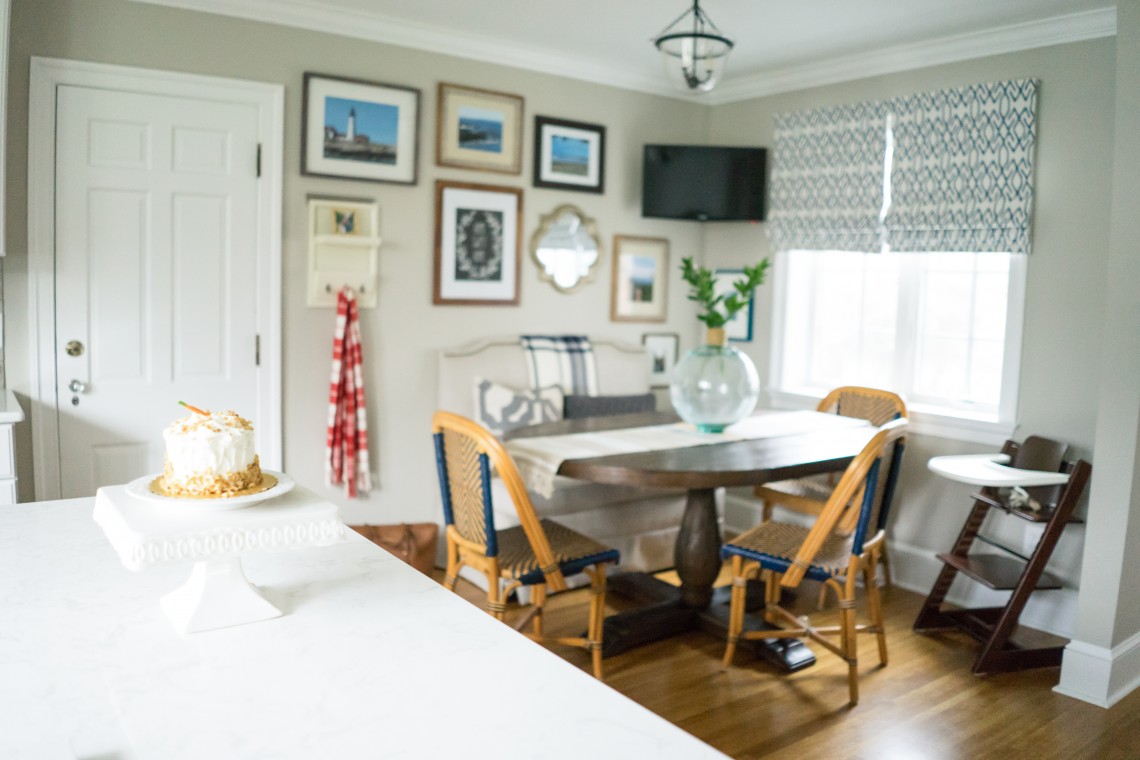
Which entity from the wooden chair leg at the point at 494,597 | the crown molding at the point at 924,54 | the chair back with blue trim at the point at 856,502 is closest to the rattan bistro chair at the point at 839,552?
the chair back with blue trim at the point at 856,502

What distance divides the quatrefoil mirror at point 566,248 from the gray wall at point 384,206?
5cm

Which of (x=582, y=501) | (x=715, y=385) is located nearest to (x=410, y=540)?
(x=582, y=501)

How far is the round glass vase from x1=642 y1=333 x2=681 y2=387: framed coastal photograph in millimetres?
1656

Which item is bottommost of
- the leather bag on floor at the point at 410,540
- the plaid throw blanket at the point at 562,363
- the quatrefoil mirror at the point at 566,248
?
the leather bag on floor at the point at 410,540

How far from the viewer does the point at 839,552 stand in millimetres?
3047

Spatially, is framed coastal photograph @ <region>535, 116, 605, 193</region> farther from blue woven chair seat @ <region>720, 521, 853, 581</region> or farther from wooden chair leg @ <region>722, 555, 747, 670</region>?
wooden chair leg @ <region>722, 555, 747, 670</region>

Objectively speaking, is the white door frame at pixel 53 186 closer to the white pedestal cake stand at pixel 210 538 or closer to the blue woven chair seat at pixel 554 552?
the blue woven chair seat at pixel 554 552

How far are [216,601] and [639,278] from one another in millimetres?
Answer: 3898

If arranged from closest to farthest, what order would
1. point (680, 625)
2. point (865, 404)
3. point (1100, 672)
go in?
point (1100, 672) → point (680, 625) → point (865, 404)

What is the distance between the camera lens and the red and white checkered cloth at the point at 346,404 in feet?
12.7

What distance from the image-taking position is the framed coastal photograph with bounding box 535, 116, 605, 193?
4.49 m

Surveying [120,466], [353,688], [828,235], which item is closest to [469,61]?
[828,235]

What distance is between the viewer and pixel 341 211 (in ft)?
12.8

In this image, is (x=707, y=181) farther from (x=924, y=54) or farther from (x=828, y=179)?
(x=924, y=54)
